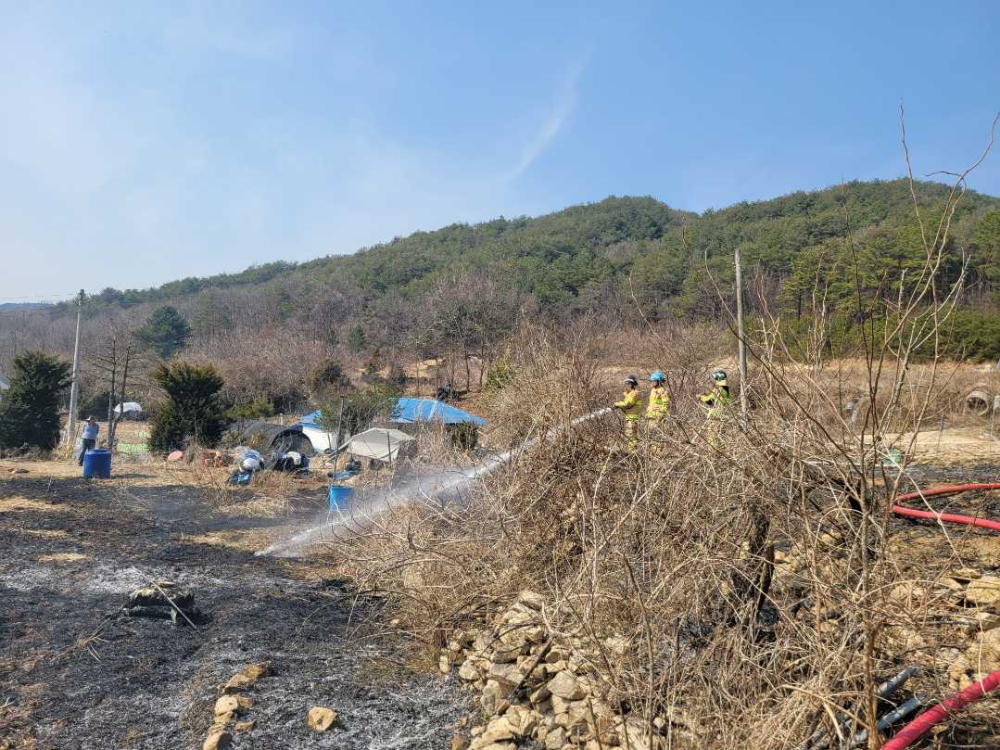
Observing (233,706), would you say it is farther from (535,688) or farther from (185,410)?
(185,410)

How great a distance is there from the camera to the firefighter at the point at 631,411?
5293 millimetres

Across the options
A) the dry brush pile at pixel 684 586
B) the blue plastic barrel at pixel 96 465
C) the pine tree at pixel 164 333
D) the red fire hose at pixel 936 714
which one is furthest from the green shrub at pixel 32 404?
the pine tree at pixel 164 333

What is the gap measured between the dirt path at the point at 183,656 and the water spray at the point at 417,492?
576 millimetres

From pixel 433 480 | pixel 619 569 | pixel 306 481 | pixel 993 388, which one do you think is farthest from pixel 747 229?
pixel 619 569

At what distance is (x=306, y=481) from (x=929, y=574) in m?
14.5

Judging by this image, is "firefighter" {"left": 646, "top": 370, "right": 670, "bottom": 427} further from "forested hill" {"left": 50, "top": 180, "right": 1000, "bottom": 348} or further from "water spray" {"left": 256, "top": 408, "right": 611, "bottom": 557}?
"forested hill" {"left": 50, "top": 180, "right": 1000, "bottom": 348}

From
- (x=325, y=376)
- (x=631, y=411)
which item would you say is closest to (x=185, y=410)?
(x=325, y=376)

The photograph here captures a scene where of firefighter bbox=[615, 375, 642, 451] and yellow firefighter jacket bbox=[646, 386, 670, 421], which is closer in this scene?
firefighter bbox=[615, 375, 642, 451]

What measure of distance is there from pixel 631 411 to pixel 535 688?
2.72 m

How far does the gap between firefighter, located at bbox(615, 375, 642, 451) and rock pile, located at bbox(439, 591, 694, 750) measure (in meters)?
1.31

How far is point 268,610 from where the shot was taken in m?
7.06

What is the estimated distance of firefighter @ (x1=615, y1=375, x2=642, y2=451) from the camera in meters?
5.29

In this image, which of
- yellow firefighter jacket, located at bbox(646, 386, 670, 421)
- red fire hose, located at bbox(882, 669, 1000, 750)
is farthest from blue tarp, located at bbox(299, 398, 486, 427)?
red fire hose, located at bbox(882, 669, 1000, 750)

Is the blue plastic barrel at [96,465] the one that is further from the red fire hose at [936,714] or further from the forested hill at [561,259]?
the red fire hose at [936,714]
